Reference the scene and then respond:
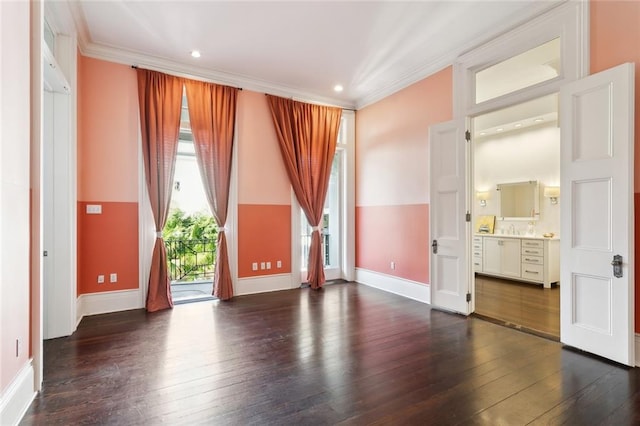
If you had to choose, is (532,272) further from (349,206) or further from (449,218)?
(349,206)

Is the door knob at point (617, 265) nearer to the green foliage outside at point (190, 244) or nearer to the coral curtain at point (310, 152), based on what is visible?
the coral curtain at point (310, 152)

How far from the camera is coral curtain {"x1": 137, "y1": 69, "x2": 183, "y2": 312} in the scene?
4.18 metres

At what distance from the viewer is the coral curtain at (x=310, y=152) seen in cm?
523

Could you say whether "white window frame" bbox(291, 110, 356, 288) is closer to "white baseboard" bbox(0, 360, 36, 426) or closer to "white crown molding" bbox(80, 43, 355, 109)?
"white crown molding" bbox(80, 43, 355, 109)

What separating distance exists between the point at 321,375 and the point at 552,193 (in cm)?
565

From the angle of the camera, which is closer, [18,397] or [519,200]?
[18,397]

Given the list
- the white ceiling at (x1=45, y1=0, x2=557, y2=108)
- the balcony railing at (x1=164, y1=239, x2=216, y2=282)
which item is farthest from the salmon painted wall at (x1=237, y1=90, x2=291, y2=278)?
the balcony railing at (x1=164, y1=239, x2=216, y2=282)

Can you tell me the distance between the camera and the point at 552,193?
582 cm

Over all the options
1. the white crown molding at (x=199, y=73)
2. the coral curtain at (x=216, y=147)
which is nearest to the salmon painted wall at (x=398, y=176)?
the white crown molding at (x=199, y=73)

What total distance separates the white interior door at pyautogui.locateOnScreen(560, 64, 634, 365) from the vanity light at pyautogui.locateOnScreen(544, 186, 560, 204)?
3464 millimetres

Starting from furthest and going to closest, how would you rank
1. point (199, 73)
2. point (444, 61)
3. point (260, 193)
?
point (260, 193) → point (199, 73) → point (444, 61)

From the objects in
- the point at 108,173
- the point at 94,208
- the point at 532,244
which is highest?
the point at 108,173

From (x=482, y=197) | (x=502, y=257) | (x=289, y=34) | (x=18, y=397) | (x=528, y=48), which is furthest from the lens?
(x=482, y=197)

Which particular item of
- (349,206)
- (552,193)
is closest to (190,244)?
(349,206)
